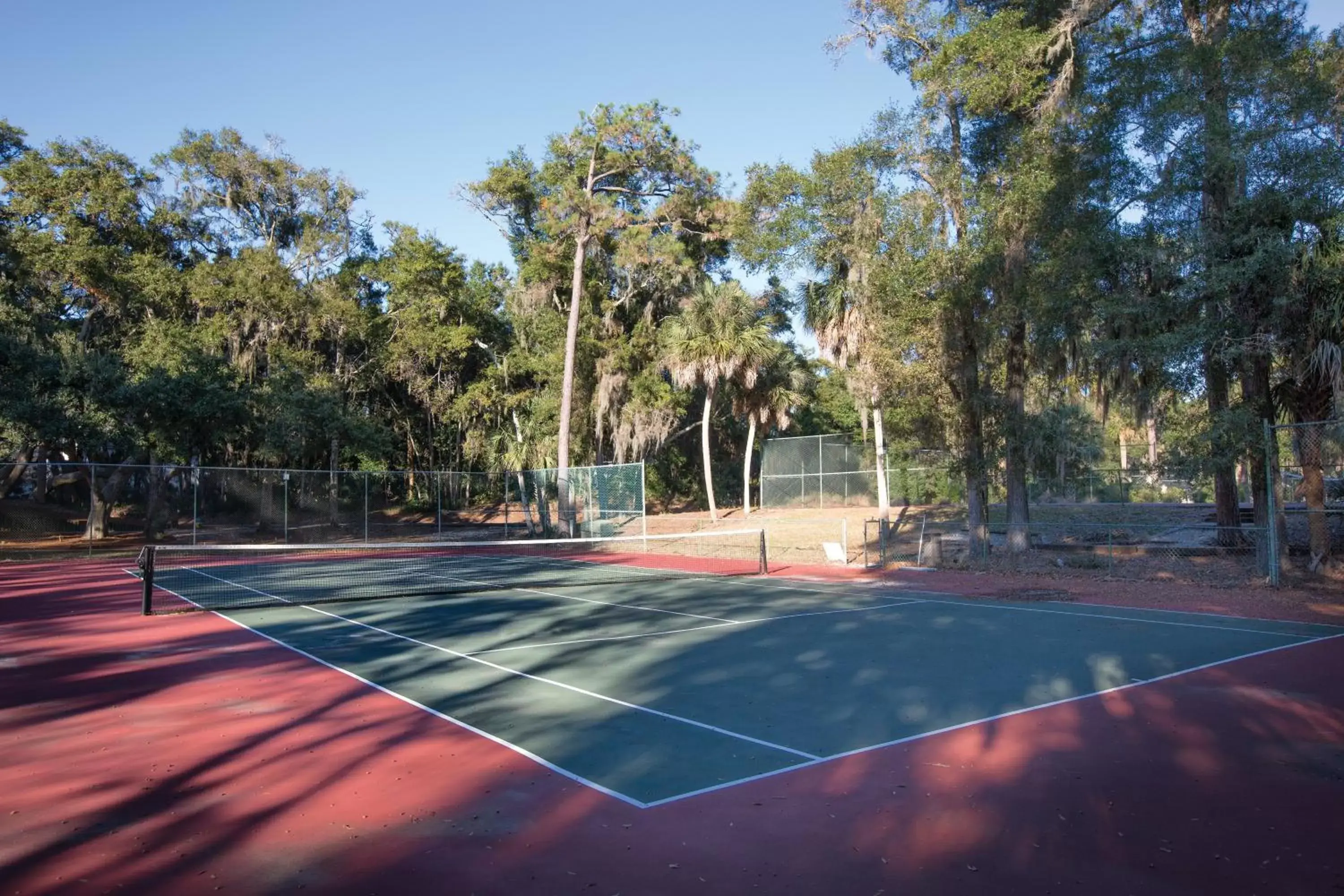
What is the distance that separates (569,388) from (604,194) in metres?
9.78

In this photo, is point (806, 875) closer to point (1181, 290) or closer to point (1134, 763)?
point (1134, 763)

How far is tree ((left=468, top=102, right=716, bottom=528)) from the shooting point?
36.6 metres

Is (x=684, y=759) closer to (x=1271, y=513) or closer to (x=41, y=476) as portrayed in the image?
(x=1271, y=513)

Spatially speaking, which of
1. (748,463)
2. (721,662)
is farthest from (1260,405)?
(748,463)

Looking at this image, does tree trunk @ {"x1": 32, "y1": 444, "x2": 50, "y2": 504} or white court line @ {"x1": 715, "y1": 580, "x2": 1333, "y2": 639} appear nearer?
white court line @ {"x1": 715, "y1": 580, "x2": 1333, "y2": 639}

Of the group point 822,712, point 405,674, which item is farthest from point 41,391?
point 822,712

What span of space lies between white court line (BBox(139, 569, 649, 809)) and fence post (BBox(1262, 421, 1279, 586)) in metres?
14.6

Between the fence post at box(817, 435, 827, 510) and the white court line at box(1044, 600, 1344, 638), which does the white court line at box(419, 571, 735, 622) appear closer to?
the white court line at box(1044, 600, 1344, 638)

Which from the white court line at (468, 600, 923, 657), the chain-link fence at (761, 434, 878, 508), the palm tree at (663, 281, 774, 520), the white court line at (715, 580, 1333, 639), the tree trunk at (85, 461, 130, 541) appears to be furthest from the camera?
the chain-link fence at (761, 434, 878, 508)

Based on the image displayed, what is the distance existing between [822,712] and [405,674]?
16.3ft

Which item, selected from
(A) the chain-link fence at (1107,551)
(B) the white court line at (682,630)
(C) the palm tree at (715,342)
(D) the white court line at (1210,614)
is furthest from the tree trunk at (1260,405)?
(C) the palm tree at (715,342)

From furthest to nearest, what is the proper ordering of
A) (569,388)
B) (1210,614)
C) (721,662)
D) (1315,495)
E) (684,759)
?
(569,388) → (1315,495) → (1210,614) → (721,662) → (684,759)

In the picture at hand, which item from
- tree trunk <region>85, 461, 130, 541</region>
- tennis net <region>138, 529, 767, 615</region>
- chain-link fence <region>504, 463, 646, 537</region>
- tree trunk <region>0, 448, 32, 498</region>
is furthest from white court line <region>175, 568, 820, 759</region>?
tree trunk <region>0, 448, 32, 498</region>

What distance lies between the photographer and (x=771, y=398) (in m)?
38.3
